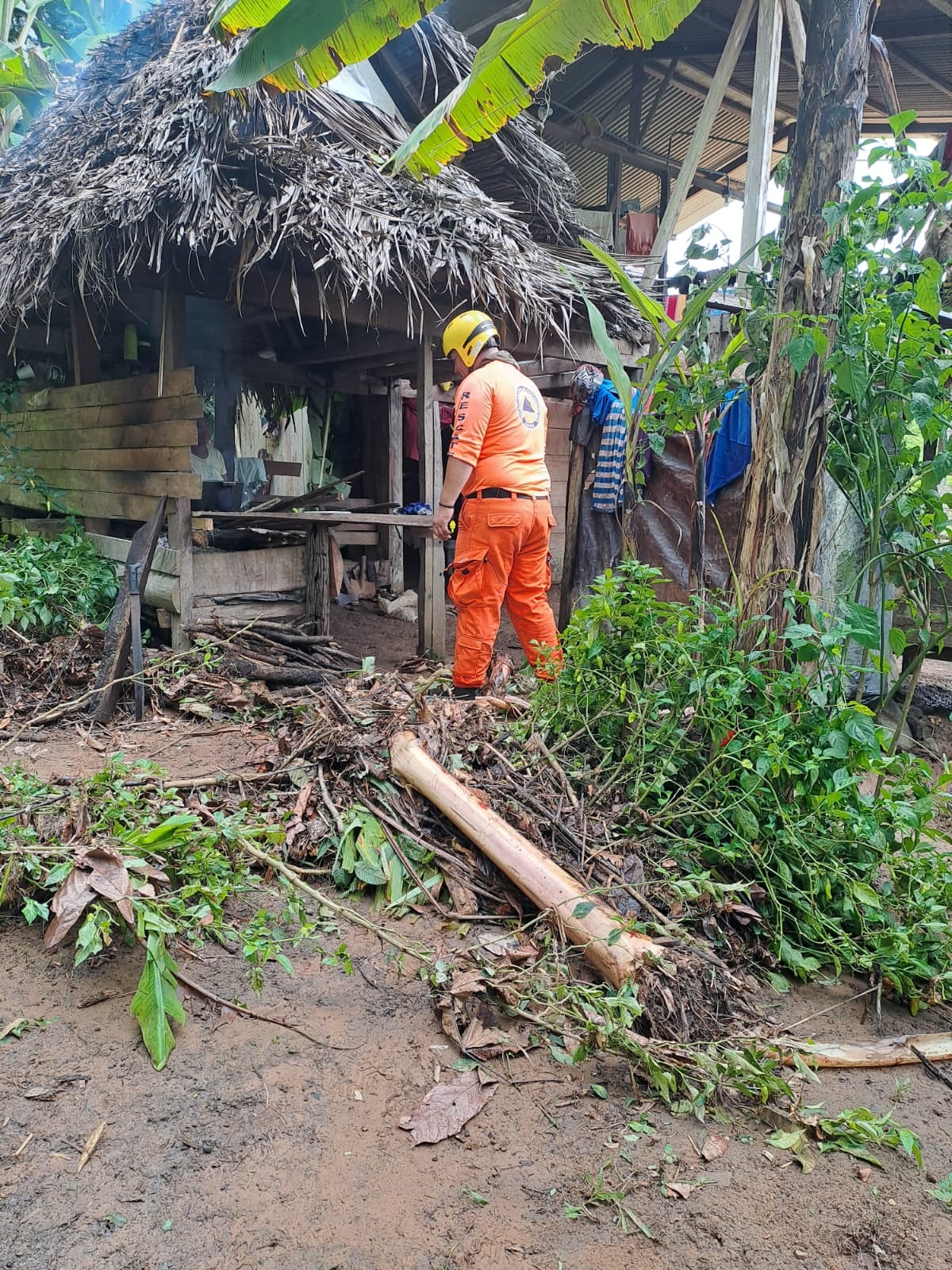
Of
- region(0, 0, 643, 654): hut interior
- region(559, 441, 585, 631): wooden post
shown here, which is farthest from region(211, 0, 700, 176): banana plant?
region(559, 441, 585, 631): wooden post

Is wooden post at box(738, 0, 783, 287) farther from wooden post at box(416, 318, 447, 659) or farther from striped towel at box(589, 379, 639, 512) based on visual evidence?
wooden post at box(416, 318, 447, 659)

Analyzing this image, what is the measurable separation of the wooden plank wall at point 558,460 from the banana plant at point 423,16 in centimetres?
533

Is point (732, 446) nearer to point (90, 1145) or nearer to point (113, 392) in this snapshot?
point (113, 392)

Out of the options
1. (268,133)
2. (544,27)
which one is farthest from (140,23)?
(544,27)

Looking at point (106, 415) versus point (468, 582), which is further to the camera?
point (106, 415)

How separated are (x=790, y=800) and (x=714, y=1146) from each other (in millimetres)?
1032

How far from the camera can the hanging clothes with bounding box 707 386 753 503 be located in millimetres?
5109

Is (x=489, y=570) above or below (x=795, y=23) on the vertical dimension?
below

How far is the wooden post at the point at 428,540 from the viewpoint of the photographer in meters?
5.81

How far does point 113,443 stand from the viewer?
5820mm

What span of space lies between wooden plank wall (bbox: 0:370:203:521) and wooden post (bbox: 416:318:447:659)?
5.32 ft

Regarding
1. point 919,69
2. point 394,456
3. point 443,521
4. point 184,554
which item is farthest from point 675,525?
point 919,69

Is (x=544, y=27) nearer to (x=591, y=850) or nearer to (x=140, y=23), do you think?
(x=591, y=850)

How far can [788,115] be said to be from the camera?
9125 mm
